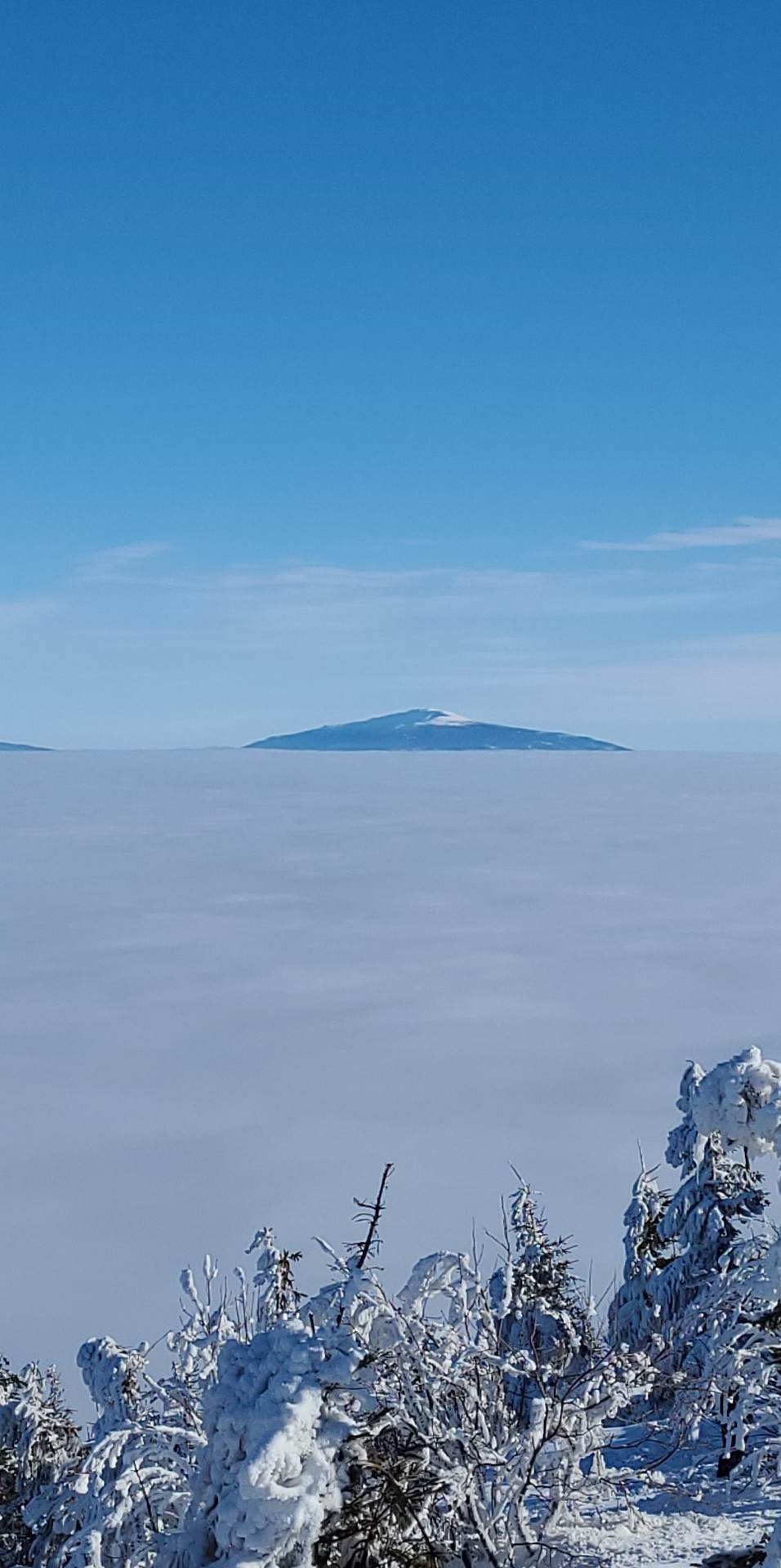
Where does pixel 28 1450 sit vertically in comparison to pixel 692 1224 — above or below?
below

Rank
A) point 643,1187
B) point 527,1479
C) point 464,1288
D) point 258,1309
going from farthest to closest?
1. point 643,1187
2. point 258,1309
3. point 464,1288
4. point 527,1479

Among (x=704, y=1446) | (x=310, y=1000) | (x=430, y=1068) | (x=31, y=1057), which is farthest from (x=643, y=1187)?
(x=310, y=1000)

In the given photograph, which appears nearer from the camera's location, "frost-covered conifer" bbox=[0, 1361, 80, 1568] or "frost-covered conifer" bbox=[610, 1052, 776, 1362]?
"frost-covered conifer" bbox=[0, 1361, 80, 1568]

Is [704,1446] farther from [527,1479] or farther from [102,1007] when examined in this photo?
[102,1007]

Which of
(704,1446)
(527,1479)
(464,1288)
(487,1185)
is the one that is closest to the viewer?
(527,1479)

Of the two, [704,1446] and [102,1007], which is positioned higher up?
[704,1446]

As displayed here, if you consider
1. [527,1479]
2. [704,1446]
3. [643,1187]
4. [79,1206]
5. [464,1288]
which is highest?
[464,1288]

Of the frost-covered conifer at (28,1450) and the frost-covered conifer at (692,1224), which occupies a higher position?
the frost-covered conifer at (692,1224)

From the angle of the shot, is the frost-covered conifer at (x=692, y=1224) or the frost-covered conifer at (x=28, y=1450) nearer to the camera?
the frost-covered conifer at (x=28, y=1450)

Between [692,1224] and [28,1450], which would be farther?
[692,1224]

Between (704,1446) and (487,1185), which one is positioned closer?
(704,1446)

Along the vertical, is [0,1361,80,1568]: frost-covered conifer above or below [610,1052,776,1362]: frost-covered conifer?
below
